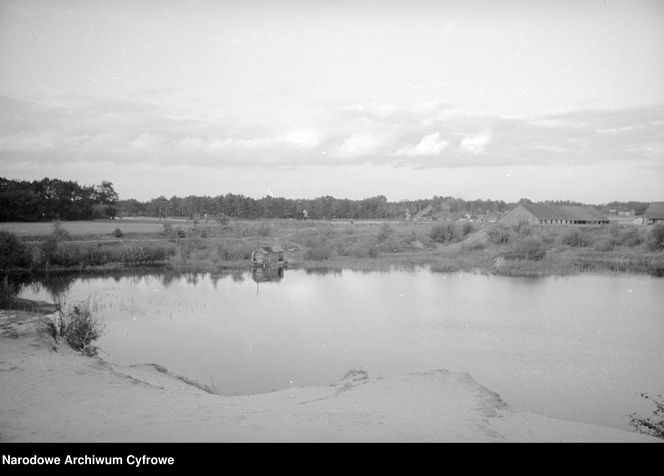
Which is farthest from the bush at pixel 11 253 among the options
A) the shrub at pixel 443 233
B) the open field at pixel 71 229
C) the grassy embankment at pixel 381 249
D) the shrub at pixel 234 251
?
the shrub at pixel 443 233

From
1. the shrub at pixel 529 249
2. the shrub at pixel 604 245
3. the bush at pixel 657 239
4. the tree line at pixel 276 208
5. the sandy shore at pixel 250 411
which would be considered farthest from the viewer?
the tree line at pixel 276 208

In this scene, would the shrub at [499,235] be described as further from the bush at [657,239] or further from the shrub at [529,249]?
the bush at [657,239]

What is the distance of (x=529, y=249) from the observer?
34531 mm

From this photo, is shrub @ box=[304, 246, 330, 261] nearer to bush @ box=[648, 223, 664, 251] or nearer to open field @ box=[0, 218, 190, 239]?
open field @ box=[0, 218, 190, 239]

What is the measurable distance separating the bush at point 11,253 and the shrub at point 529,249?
30.7 m

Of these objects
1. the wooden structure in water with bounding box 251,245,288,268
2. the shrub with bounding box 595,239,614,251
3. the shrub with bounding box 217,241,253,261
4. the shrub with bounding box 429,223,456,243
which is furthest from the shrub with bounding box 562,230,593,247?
the shrub with bounding box 217,241,253,261

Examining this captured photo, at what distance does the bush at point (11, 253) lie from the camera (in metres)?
30.2

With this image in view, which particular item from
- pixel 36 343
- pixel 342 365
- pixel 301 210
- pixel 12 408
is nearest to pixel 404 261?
pixel 342 365

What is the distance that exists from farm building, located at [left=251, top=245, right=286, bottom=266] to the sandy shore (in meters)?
23.9

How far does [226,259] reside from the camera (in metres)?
37.2

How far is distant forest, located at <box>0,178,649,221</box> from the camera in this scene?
150ft

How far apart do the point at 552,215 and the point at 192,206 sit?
2228 inches

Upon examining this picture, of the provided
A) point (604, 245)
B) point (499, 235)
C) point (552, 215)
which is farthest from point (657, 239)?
point (552, 215)

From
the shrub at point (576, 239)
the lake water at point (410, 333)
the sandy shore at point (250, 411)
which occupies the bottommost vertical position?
the lake water at point (410, 333)
